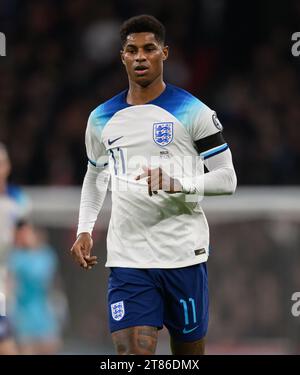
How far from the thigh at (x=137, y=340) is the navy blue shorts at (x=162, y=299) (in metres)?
0.03

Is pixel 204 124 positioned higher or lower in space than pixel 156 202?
higher

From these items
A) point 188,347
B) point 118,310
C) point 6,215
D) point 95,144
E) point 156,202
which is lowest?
point 188,347

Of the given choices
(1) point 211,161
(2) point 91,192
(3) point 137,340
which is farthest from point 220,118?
(3) point 137,340

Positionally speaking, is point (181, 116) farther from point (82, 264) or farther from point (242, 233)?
point (242, 233)

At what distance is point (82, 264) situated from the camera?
19.8 ft

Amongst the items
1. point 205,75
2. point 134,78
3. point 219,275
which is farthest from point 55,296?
point 134,78

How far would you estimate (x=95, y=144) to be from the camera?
6.23 metres

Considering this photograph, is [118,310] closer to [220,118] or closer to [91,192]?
[91,192]

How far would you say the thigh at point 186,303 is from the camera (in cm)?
597

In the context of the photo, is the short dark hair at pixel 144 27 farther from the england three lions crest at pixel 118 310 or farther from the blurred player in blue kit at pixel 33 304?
the blurred player in blue kit at pixel 33 304

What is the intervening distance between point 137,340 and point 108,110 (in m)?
1.24

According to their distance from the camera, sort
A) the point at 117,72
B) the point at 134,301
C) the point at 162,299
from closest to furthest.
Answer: the point at 134,301 < the point at 162,299 < the point at 117,72

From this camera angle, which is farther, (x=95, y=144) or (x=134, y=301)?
(x=95, y=144)

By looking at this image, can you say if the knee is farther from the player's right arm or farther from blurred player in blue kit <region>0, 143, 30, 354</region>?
blurred player in blue kit <region>0, 143, 30, 354</region>
